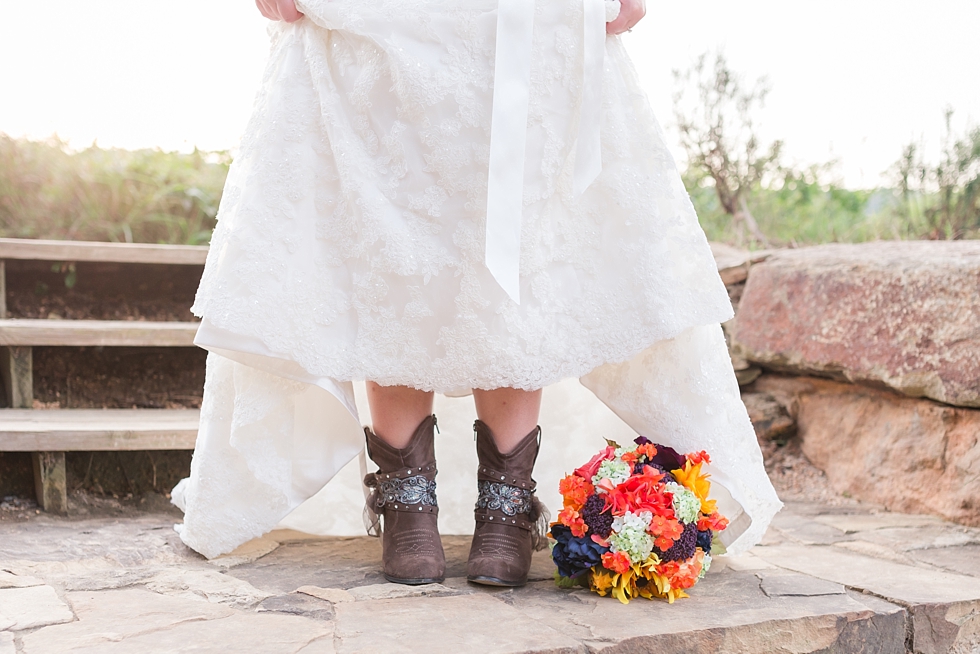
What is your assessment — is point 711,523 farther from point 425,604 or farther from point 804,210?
point 804,210

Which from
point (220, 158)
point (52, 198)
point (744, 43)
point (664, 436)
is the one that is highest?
point (744, 43)

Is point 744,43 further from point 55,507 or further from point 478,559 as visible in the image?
point 55,507

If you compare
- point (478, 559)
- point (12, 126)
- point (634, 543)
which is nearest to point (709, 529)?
point (634, 543)

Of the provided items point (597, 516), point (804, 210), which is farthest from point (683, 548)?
point (804, 210)

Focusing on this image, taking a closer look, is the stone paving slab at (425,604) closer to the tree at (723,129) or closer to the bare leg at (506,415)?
the bare leg at (506,415)

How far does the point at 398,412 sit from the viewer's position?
147cm

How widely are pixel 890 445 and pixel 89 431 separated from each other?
6.77 feet

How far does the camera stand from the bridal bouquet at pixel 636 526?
1332 mm

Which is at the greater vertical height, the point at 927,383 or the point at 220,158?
the point at 220,158

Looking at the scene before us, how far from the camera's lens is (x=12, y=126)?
304cm

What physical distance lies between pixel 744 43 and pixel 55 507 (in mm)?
3153

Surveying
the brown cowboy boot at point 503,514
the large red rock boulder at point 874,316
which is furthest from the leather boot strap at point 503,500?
the large red rock boulder at point 874,316

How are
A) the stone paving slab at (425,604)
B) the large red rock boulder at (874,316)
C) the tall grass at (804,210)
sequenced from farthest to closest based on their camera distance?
1. the tall grass at (804,210)
2. the large red rock boulder at (874,316)
3. the stone paving slab at (425,604)

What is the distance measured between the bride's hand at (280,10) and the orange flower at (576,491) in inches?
38.4
